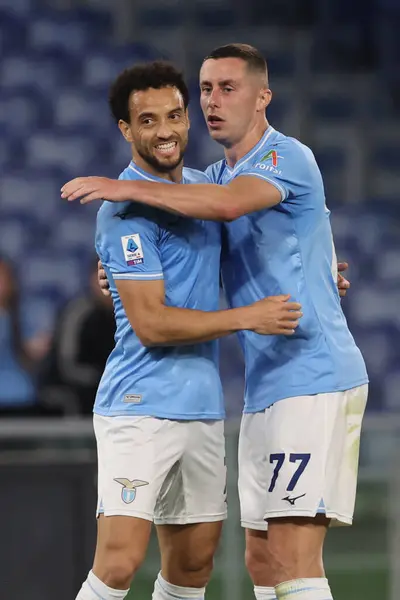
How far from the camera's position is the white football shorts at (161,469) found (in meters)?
3.39

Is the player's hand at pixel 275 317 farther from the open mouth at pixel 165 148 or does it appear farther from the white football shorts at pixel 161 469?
the open mouth at pixel 165 148

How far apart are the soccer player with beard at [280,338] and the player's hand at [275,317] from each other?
4.6 inches

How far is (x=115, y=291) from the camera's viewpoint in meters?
3.57

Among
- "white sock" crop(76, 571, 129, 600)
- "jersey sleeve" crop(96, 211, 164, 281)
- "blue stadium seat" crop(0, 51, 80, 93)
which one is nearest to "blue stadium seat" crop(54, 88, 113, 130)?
"blue stadium seat" crop(0, 51, 80, 93)

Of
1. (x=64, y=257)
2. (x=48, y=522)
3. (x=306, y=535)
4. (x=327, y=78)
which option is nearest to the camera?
(x=306, y=535)

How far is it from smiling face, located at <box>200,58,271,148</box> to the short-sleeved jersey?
11.2 inches

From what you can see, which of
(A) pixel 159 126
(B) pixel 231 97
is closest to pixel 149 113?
(A) pixel 159 126

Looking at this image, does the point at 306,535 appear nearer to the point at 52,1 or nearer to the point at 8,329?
the point at 8,329

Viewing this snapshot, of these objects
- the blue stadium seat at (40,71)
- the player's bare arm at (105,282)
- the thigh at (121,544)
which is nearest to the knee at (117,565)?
the thigh at (121,544)

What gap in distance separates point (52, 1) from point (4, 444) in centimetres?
505

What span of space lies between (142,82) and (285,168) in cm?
51

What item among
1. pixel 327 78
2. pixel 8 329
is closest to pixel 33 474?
pixel 8 329

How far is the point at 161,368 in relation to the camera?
347cm

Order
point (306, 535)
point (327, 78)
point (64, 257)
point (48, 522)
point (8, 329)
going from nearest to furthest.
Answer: point (306, 535) → point (48, 522) → point (8, 329) → point (64, 257) → point (327, 78)
